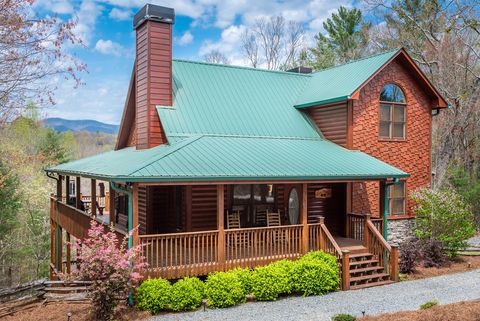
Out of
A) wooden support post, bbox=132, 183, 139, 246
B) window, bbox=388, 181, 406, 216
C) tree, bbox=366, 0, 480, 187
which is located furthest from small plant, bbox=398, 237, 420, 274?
tree, bbox=366, 0, 480, 187

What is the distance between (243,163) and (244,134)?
3.55 m

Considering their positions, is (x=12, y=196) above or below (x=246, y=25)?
below

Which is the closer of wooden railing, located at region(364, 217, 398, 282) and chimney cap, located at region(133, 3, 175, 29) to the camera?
wooden railing, located at region(364, 217, 398, 282)

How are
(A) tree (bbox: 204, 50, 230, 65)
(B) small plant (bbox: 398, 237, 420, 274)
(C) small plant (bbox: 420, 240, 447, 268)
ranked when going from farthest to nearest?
(A) tree (bbox: 204, 50, 230, 65) < (C) small plant (bbox: 420, 240, 447, 268) < (B) small plant (bbox: 398, 237, 420, 274)

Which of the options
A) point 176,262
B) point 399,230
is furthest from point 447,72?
point 176,262

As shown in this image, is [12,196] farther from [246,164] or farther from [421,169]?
[421,169]

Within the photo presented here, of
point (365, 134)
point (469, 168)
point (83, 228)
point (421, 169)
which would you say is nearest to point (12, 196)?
point (83, 228)

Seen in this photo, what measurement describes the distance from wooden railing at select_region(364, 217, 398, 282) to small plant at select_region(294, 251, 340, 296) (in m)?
2.09

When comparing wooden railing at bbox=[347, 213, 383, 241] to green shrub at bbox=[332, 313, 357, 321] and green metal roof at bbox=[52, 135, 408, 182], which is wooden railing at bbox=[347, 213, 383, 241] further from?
green shrub at bbox=[332, 313, 357, 321]

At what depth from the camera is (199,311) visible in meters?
11.4

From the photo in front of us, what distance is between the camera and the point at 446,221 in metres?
17.3

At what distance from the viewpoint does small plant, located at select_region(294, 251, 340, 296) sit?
1268 centimetres

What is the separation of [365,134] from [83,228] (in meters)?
10.9

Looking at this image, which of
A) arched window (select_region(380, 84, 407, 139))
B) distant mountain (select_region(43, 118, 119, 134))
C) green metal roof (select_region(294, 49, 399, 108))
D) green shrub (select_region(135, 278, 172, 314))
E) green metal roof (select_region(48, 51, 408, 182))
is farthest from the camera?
distant mountain (select_region(43, 118, 119, 134))
